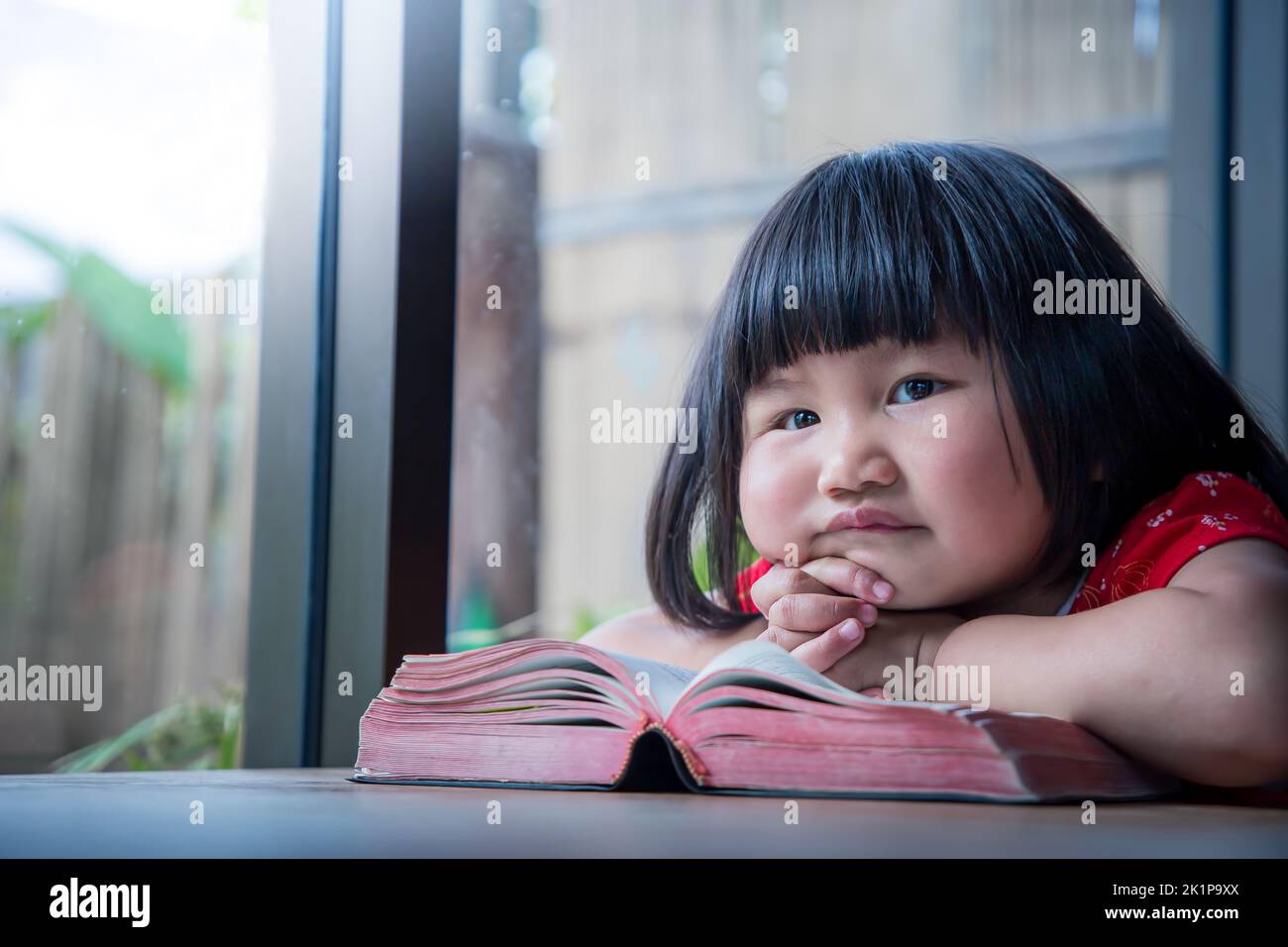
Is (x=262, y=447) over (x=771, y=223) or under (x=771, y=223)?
under

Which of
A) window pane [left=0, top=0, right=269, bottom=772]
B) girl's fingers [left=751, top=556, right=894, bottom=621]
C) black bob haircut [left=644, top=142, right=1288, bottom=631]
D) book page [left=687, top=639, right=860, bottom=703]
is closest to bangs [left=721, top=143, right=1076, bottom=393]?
black bob haircut [left=644, top=142, right=1288, bottom=631]

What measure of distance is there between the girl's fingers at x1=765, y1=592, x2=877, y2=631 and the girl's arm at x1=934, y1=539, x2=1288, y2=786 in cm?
11

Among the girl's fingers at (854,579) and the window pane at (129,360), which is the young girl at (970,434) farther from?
the window pane at (129,360)

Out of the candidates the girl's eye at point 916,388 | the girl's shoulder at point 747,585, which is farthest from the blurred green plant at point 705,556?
the girl's eye at point 916,388

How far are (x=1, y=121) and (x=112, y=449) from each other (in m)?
0.31

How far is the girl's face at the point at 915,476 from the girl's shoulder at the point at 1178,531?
2.1 inches

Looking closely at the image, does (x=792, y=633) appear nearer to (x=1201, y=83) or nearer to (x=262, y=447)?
(x=262, y=447)

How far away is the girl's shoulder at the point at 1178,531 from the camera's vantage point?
682 mm

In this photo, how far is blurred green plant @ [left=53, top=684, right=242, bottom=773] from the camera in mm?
990

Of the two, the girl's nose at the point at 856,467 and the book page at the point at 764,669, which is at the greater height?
the girl's nose at the point at 856,467

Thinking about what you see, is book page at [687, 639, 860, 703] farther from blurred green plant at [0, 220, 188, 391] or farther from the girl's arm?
blurred green plant at [0, 220, 188, 391]
